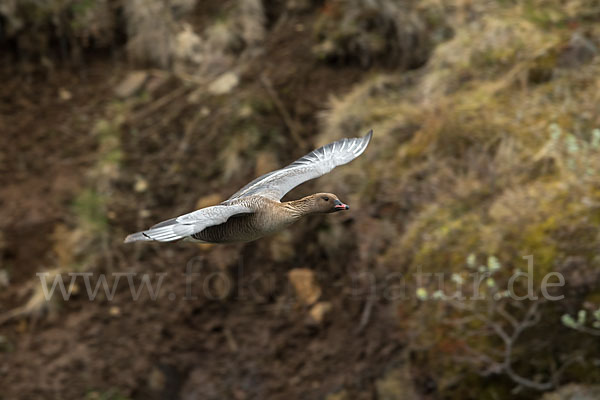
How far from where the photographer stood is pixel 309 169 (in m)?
4.52

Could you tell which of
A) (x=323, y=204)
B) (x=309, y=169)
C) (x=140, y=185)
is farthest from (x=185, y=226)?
(x=140, y=185)

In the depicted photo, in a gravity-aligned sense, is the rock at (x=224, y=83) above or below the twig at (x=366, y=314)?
above

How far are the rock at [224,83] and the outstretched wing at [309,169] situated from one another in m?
3.07

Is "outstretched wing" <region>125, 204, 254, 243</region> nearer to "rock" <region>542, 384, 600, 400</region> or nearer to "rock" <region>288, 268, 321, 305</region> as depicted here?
"rock" <region>542, 384, 600, 400</region>

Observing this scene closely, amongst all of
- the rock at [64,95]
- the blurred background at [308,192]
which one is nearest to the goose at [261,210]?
the blurred background at [308,192]

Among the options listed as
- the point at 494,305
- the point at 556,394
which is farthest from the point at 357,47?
the point at 556,394

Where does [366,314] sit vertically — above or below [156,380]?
below

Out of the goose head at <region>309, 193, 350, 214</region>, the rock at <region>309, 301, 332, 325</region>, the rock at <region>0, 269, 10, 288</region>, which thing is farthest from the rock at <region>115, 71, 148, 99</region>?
the goose head at <region>309, 193, 350, 214</region>

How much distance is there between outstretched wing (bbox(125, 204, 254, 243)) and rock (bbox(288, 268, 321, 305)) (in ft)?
8.63

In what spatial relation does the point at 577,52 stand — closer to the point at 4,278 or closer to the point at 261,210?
the point at 261,210

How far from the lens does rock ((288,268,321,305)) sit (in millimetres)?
6145

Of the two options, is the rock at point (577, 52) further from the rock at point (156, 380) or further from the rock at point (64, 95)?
the rock at point (64, 95)

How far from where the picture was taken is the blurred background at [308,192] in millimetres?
4750

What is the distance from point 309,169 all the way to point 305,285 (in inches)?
76.1
